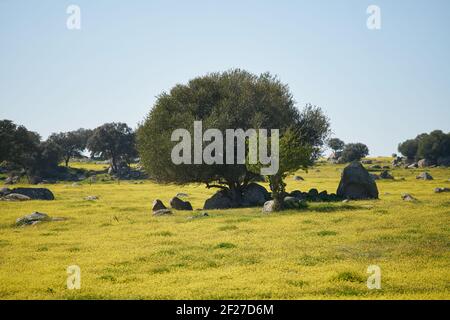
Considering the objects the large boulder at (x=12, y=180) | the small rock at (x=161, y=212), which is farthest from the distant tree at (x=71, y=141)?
the small rock at (x=161, y=212)

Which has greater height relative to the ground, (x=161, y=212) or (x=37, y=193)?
(x=37, y=193)

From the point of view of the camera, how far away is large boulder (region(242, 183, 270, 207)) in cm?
5616

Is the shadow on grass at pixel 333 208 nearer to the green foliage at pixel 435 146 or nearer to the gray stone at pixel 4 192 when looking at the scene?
the gray stone at pixel 4 192

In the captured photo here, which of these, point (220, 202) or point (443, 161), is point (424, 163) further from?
point (220, 202)

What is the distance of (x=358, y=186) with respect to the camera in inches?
2136

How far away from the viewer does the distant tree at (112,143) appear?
152875 mm

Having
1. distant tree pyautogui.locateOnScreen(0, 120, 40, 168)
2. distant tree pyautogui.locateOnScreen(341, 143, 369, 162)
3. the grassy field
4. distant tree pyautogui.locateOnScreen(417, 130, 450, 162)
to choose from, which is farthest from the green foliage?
the grassy field

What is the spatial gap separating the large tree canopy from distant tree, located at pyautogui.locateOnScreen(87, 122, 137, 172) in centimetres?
9754

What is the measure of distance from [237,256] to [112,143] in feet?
444

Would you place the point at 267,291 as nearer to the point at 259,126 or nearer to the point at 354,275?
the point at 354,275

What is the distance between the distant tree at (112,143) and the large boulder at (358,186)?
106419 mm

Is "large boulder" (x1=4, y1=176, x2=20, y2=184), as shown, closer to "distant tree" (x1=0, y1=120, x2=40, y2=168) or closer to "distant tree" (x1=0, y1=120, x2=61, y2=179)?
"distant tree" (x1=0, y1=120, x2=61, y2=179)

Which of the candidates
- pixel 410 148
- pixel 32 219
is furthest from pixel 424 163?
pixel 32 219
